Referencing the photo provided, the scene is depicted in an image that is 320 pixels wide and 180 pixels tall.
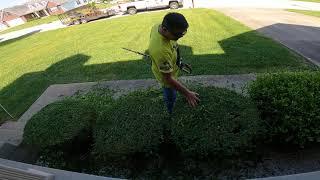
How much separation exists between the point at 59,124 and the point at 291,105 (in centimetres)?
318

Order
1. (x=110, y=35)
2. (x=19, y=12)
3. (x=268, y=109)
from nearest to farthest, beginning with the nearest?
(x=268, y=109), (x=110, y=35), (x=19, y=12)

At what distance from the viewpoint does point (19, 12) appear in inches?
2707

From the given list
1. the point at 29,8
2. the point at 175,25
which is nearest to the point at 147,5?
the point at 175,25

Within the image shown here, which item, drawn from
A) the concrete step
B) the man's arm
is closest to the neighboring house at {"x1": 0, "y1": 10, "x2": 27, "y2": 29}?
the concrete step

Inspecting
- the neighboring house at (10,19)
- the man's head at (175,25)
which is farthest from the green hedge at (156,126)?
the neighboring house at (10,19)

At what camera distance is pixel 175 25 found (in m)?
3.61

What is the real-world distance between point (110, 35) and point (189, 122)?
1363cm

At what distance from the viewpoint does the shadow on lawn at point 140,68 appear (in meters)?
8.77

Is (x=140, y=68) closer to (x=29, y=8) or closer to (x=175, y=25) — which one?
(x=175, y=25)

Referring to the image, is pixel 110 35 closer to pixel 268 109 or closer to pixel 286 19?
pixel 286 19

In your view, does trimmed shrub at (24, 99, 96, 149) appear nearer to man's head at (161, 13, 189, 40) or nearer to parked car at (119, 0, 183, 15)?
man's head at (161, 13, 189, 40)

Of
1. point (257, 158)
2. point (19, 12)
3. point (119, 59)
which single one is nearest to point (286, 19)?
point (119, 59)

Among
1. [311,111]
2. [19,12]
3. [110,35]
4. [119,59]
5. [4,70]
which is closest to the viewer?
[311,111]

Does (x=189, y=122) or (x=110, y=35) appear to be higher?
(x=189, y=122)
